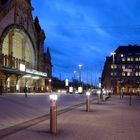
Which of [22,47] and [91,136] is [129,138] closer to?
[91,136]

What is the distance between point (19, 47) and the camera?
10419 centimetres

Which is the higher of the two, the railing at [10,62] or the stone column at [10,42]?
the stone column at [10,42]

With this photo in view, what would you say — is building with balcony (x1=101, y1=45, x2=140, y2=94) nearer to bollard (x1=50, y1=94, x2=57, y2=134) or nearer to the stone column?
the stone column

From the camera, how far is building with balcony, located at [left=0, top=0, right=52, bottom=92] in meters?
87.8

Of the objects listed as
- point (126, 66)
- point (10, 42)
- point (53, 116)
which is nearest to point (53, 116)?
point (53, 116)

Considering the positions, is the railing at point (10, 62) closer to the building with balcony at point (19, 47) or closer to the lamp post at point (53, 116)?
the building with balcony at point (19, 47)

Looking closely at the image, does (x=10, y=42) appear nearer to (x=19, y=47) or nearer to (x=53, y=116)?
(x=19, y=47)

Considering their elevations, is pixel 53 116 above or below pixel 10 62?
below

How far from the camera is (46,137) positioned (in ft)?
47.6

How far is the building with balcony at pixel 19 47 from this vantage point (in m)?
87.8

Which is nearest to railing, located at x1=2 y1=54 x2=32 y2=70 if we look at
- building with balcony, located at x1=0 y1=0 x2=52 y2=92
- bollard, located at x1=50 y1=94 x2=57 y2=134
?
building with balcony, located at x1=0 y1=0 x2=52 y2=92

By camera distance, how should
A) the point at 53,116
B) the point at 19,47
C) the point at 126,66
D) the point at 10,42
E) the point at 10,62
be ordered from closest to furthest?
the point at 53,116
the point at 10,62
the point at 10,42
the point at 19,47
the point at 126,66

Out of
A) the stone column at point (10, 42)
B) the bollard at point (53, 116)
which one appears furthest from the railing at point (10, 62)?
the bollard at point (53, 116)

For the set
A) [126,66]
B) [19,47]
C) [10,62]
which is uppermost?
[126,66]
